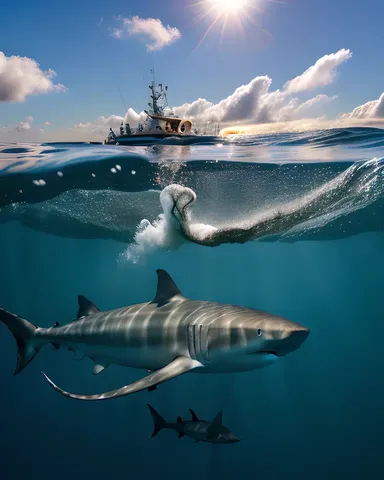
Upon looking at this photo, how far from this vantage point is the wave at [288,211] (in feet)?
39.3

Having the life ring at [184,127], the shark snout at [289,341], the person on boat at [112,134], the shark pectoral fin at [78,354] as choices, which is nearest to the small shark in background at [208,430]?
the shark pectoral fin at [78,354]

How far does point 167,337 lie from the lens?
4566 mm

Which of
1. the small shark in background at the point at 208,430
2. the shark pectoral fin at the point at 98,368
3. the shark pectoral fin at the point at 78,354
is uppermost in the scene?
the shark pectoral fin at the point at 78,354

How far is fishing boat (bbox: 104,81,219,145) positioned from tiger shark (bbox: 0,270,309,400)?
651 cm

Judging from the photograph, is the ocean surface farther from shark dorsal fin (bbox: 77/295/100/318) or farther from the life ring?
shark dorsal fin (bbox: 77/295/100/318)

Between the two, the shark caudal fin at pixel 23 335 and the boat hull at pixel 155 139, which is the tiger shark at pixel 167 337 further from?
the boat hull at pixel 155 139

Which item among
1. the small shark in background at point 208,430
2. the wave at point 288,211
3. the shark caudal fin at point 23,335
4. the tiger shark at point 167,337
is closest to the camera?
the tiger shark at point 167,337

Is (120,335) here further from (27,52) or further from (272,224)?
(272,224)

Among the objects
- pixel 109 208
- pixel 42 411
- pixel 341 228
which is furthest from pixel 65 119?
pixel 341 228

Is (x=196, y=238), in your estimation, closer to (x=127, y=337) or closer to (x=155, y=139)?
(x=155, y=139)

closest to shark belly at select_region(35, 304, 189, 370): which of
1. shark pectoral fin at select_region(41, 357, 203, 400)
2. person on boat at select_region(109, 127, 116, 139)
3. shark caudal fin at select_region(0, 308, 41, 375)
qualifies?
shark caudal fin at select_region(0, 308, 41, 375)

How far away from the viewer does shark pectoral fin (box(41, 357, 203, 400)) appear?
3.18 metres

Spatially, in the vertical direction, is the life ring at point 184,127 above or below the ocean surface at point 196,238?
above

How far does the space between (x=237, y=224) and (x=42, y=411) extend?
1421 cm
